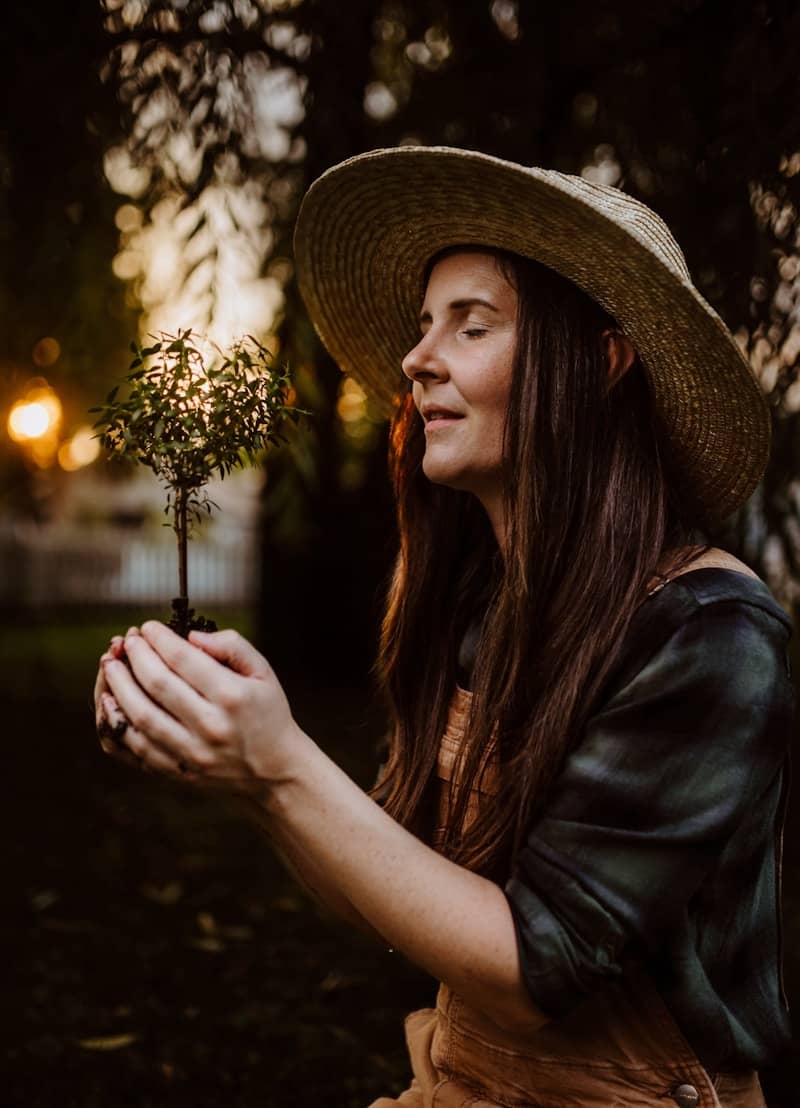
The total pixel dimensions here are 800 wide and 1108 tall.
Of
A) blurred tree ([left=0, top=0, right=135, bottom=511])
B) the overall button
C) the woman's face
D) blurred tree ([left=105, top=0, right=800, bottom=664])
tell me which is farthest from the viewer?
blurred tree ([left=0, top=0, right=135, bottom=511])

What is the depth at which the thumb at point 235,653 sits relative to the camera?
4.59ft

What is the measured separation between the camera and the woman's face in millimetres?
1693

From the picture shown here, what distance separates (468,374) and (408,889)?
2.47ft

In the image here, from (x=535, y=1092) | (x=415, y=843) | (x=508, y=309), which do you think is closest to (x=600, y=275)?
(x=508, y=309)

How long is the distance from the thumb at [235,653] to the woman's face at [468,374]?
48cm

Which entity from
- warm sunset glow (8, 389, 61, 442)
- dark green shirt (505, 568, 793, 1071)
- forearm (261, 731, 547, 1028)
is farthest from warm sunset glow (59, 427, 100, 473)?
dark green shirt (505, 568, 793, 1071)

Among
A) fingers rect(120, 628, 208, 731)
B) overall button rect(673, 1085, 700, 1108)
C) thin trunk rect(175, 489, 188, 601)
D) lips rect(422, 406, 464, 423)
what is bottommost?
overall button rect(673, 1085, 700, 1108)

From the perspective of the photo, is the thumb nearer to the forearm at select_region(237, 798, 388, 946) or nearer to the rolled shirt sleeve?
the forearm at select_region(237, 798, 388, 946)

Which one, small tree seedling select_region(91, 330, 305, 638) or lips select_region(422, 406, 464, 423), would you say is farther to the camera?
lips select_region(422, 406, 464, 423)

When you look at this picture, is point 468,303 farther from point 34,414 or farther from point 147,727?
point 34,414

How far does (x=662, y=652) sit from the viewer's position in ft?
4.79

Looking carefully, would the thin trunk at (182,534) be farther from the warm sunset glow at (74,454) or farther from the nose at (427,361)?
the warm sunset glow at (74,454)

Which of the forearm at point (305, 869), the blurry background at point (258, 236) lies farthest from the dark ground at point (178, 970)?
the forearm at point (305, 869)

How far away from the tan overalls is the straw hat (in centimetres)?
64
